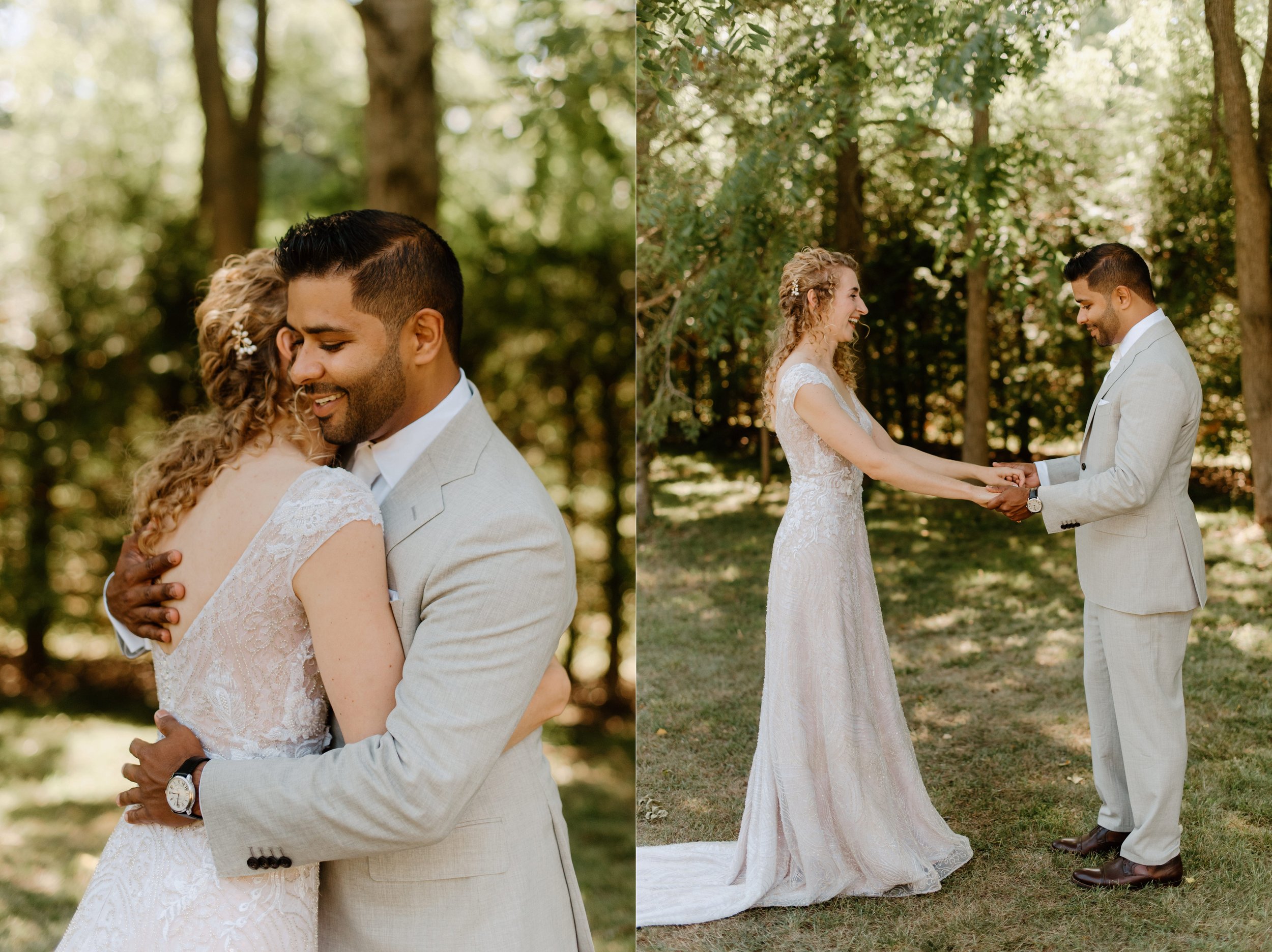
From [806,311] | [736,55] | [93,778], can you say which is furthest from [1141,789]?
[93,778]

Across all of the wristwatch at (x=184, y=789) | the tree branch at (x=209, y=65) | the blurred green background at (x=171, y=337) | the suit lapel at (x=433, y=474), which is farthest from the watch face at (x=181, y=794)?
the tree branch at (x=209, y=65)

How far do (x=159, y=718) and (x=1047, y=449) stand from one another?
2116 mm

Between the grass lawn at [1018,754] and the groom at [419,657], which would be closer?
the groom at [419,657]

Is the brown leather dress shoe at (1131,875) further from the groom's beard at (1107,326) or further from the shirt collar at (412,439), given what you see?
the shirt collar at (412,439)

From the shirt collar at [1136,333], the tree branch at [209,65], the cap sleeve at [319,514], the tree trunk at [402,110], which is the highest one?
the tree branch at [209,65]

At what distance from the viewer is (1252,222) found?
275cm

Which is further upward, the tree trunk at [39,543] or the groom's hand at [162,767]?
the groom's hand at [162,767]

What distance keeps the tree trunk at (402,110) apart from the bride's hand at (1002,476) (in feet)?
12.8

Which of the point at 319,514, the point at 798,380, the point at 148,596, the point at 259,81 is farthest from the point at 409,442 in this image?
the point at 259,81

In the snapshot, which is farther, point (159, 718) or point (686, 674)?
point (686, 674)

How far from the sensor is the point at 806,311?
288 centimetres

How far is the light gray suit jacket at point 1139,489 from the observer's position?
2.60 metres

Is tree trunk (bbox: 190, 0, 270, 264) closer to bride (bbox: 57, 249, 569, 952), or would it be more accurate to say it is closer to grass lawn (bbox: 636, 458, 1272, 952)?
grass lawn (bbox: 636, 458, 1272, 952)

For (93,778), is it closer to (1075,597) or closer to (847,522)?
(847,522)
